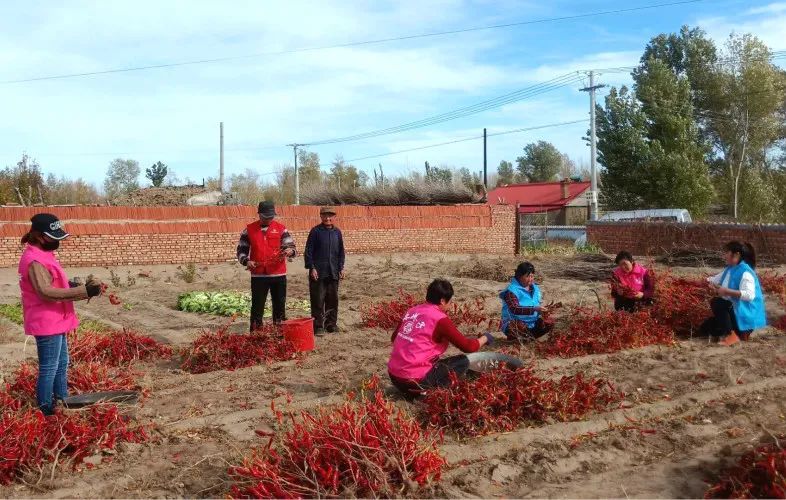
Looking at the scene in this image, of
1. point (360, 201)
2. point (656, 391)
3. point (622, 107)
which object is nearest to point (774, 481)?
point (656, 391)

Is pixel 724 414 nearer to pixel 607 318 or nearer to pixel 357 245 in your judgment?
pixel 607 318

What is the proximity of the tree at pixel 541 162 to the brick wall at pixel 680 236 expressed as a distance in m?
46.1

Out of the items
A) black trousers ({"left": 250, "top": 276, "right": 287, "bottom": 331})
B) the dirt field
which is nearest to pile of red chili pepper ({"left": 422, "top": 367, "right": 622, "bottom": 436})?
the dirt field

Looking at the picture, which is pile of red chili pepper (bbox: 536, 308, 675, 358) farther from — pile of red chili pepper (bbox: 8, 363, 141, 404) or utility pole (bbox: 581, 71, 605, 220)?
utility pole (bbox: 581, 71, 605, 220)

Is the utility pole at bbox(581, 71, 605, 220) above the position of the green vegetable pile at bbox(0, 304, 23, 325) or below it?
above

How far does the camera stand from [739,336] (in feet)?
28.2

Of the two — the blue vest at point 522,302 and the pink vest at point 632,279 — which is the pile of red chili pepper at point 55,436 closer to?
the blue vest at point 522,302

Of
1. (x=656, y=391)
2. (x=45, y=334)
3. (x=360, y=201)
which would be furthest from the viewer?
(x=360, y=201)

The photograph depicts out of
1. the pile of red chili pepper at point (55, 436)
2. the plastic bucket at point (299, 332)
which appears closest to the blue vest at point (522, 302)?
the plastic bucket at point (299, 332)

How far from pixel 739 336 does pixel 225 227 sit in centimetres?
1566

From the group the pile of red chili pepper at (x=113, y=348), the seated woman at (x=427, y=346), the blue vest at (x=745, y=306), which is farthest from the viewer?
the blue vest at (x=745, y=306)

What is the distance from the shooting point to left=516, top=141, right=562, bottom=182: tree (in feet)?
237

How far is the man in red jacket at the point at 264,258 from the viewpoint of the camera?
8930mm

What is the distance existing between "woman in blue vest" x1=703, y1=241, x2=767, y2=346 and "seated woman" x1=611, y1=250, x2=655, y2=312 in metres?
0.77
